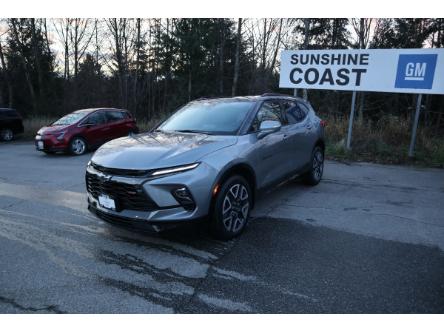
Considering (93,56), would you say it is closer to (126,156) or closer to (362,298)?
(126,156)

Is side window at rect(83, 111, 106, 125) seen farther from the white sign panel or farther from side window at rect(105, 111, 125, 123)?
the white sign panel

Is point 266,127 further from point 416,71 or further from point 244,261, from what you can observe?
point 416,71

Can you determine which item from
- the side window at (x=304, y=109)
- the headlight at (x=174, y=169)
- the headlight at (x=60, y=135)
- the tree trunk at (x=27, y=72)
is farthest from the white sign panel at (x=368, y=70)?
the tree trunk at (x=27, y=72)

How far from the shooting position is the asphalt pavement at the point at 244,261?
2789 mm

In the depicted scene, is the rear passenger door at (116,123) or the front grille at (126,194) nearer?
the front grille at (126,194)

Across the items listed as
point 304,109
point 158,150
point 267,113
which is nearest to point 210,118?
point 267,113

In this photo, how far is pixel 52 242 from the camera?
3971mm

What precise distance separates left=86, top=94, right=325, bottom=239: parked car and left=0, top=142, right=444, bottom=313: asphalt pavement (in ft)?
1.13

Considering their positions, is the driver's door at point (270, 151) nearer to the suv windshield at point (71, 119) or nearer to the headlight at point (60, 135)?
the headlight at point (60, 135)

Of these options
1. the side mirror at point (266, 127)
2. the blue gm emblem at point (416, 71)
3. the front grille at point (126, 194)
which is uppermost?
the blue gm emblem at point (416, 71)

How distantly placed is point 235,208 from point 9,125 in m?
14.8

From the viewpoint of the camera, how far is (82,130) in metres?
11.1

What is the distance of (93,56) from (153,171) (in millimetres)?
28982

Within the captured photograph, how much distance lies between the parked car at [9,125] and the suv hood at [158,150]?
1332 cm
